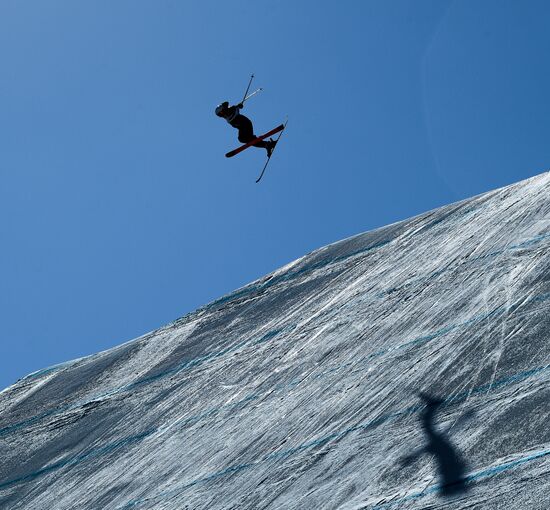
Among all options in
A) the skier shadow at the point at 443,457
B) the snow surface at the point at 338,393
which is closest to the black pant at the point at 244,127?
the snow surface at the point at 338,393

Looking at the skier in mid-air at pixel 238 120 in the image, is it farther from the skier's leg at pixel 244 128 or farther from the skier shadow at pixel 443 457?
the skier shadow at pixel 443 457

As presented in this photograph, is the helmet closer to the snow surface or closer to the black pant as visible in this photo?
the black pant

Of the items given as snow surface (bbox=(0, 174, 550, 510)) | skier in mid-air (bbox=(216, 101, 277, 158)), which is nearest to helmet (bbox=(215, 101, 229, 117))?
skier in mid-air (bbox=(216, 101, 277, 158))

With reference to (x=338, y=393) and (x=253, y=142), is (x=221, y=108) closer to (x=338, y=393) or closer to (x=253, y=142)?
(x=253, y=142)

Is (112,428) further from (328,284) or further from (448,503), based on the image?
(448,503)

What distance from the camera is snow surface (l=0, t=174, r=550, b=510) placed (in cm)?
399

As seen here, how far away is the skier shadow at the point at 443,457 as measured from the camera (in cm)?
367

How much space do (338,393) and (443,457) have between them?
56.6 inches

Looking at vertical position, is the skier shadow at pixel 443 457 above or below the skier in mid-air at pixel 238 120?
below

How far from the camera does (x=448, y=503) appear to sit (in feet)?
11.7

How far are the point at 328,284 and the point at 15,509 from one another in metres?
2.96

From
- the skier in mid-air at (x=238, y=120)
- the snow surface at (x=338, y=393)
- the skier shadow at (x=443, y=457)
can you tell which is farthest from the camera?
the skier in mid-air at (x=238, y=120)

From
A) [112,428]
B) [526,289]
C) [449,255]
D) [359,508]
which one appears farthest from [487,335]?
[112,428]

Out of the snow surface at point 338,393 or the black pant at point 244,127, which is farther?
the black pant at point 244,127
